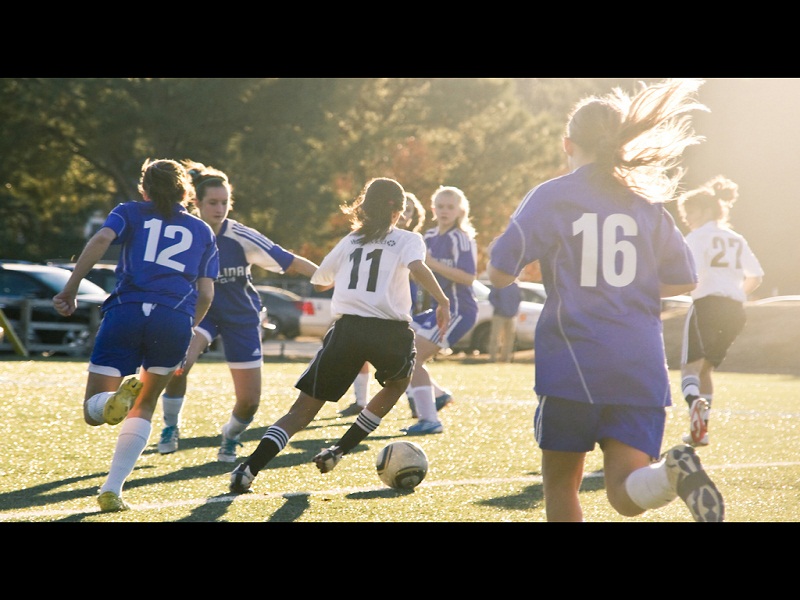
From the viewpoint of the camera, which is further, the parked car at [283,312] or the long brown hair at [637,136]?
the parked car at [283,312]

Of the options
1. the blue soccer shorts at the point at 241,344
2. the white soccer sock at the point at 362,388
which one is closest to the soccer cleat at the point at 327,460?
the blue soccer shorts at the point at 241,344

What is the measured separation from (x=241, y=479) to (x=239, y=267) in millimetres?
1959

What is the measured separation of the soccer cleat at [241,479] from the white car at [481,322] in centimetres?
1760

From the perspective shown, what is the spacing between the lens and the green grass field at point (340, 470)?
5895 millimetres

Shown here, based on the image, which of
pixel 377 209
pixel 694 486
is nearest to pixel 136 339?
pixel 377 209

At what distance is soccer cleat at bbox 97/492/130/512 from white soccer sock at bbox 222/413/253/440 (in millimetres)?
1914

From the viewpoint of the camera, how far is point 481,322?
25562mm

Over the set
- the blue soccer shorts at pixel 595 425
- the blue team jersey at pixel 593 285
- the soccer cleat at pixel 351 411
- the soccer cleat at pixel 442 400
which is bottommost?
the soccer cleat at pixel 351 411

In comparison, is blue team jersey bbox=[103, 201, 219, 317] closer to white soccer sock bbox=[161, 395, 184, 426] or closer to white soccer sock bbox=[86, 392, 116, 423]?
white soccer sock bbox=[86, 392, 116, 423]

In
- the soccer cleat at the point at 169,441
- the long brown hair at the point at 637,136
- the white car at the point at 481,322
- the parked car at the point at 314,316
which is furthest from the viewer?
the parked car at the point at 314,316

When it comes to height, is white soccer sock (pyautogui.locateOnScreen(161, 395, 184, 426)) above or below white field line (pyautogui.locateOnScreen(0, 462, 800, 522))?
above

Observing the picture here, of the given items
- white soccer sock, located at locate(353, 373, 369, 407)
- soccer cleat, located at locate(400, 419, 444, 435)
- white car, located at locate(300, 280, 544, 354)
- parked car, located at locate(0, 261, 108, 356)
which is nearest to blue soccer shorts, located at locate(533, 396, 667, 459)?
soccer cleat, located at locate(400, 419, 444, 435)

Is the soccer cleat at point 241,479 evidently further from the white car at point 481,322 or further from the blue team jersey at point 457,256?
the white car at point 481,322

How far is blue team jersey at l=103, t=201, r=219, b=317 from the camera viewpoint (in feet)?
19.8
